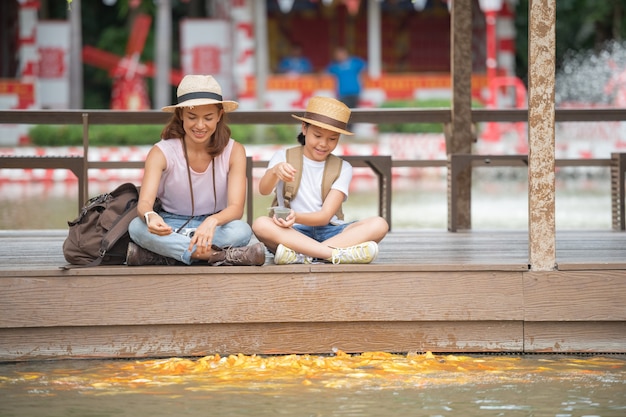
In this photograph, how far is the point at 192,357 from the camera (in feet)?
19.0

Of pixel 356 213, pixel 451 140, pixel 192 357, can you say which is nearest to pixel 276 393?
pixel 192 357

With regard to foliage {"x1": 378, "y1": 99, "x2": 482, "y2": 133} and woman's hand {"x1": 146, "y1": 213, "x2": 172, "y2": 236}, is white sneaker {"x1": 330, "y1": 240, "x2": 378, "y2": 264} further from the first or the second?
foliage {"x1": 378, "y1": 99, "x2": 482, "y2": 133}

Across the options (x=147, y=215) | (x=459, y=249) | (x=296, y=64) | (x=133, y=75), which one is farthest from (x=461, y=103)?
(x=133, y=75)

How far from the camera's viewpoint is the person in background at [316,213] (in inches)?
230

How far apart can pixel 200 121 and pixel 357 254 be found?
1.06 meters

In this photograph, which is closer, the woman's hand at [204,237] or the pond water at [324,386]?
the pond water at [324,386]

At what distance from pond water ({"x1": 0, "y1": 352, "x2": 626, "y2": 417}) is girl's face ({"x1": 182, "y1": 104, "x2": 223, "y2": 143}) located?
114 centimetres

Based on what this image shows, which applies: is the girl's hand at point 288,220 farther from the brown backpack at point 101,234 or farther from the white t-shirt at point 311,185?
the brown backpack at point 101,234

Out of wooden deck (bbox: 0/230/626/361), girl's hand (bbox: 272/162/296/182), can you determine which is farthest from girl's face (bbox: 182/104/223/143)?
wooden deck (bbox: 0/230/626/361)

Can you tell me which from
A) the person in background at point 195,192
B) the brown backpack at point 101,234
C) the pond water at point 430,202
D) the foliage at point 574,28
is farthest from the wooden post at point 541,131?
the foliage at point 574,28

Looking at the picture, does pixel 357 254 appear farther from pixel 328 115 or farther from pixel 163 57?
pixel 163 57

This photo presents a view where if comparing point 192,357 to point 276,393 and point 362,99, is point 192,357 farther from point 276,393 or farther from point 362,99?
point 362,99

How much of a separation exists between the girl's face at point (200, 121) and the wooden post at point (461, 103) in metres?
3.54

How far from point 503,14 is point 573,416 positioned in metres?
23.7
